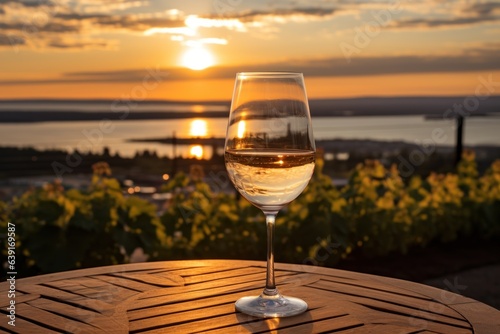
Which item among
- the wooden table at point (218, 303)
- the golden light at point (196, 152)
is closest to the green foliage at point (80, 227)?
the wooden table at point (218, 303)

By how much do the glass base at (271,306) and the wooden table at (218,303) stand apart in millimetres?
24

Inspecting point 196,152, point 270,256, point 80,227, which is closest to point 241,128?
point 270,256

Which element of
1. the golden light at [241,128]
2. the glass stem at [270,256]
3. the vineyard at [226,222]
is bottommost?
the vineyard at [226,222]

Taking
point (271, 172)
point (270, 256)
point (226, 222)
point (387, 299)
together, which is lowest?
point (226, 222)

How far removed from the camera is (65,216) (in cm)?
454

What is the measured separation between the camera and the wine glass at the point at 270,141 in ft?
5.20

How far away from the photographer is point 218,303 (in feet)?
5.59

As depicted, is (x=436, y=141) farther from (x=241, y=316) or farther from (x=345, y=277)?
(x=241, y=316)

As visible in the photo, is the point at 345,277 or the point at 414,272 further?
the point at 414,272

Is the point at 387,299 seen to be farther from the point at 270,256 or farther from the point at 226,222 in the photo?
the point at 226,222

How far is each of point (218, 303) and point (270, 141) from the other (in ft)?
1.36

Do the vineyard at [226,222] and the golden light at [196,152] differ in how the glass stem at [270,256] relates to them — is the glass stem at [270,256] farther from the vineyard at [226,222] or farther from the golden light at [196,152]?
the golden light at [196,152]

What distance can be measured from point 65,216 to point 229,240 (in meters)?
1.24

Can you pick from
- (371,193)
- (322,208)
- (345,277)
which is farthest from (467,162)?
(345,277)
